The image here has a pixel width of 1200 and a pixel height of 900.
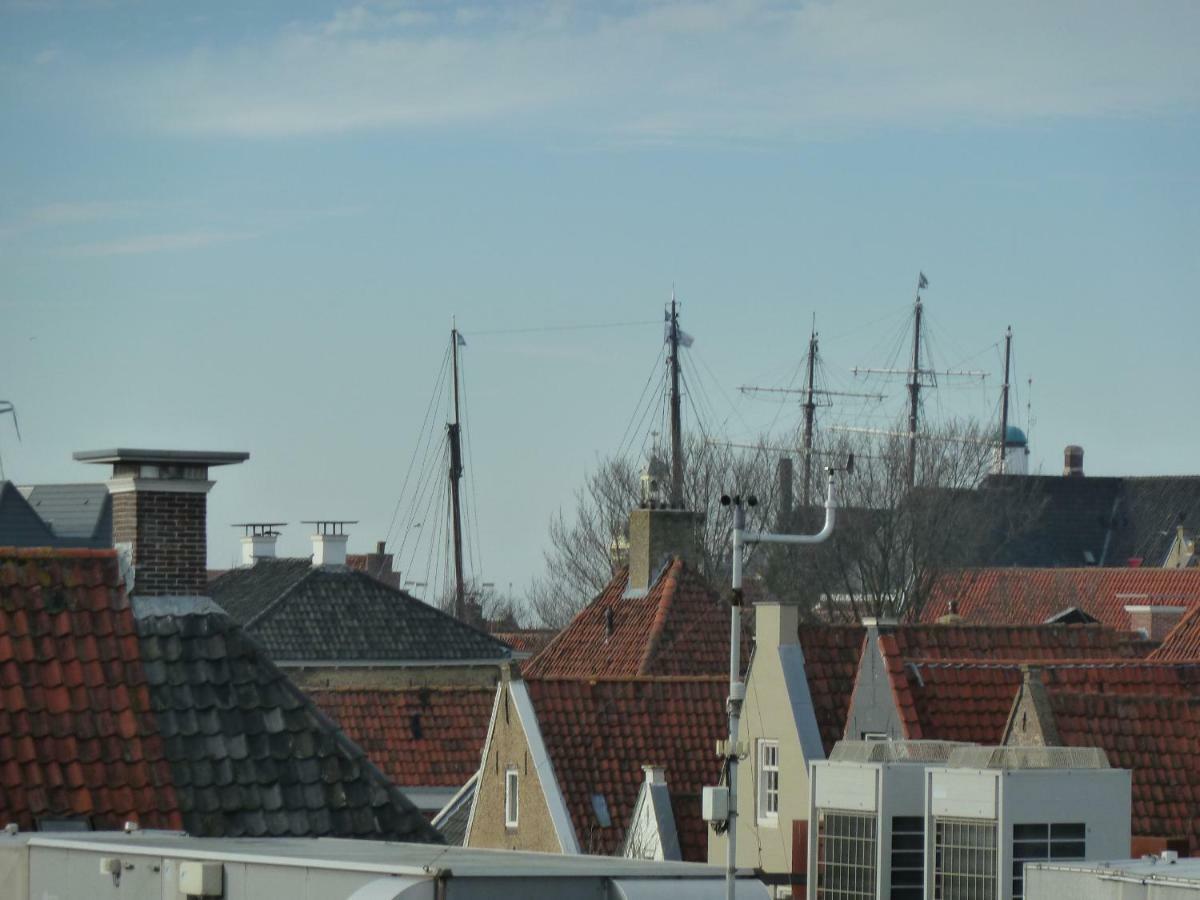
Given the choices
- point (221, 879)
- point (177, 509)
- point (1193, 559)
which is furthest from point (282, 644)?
point (1193, 559)

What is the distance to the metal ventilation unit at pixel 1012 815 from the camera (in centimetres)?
2302

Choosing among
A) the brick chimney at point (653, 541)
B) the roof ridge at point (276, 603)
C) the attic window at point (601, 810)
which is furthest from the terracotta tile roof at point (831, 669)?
the roof ridge at point (276, 603)

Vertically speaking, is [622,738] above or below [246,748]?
below

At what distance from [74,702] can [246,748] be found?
124 centimetres

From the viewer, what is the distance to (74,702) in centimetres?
1689

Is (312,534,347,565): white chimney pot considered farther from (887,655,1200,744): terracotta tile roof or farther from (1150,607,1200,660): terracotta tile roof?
(887,655,1200,744): terracotta tile roof

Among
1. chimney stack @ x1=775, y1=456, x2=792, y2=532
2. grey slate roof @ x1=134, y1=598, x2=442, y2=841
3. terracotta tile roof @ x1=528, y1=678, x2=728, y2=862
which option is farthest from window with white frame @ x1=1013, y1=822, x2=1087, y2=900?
chimney stack @ x1=775, y1=456, x2=792, y2=532

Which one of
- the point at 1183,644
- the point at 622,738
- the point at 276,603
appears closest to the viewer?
the point at 622,738

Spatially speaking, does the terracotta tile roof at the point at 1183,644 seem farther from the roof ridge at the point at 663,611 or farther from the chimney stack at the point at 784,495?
the chimney stack at the point at 784,495

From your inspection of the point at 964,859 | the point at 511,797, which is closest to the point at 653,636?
the point at 511,797

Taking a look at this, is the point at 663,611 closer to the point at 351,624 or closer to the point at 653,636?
the point at 653,636

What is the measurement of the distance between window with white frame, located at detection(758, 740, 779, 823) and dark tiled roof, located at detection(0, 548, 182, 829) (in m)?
14.9

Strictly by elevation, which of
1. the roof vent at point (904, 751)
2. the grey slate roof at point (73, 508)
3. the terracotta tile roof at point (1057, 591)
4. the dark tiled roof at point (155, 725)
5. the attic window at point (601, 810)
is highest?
the grey slate roof at point (73, 508)

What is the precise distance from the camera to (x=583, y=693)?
34781 millimetres
